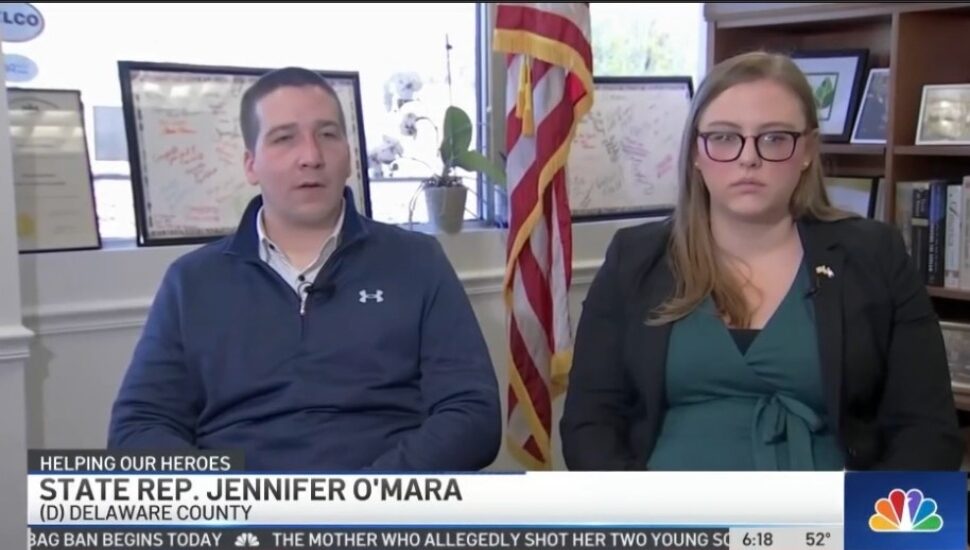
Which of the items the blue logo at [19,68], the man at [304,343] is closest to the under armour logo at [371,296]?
the man at [304,343]

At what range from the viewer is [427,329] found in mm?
1757

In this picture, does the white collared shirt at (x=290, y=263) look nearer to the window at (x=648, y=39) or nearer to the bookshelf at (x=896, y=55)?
the bookshelf at (x=896, y=55)

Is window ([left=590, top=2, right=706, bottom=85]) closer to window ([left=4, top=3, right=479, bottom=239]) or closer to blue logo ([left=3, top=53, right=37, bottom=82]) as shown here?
window ([left=4, top=3, right=479, bottom=239])

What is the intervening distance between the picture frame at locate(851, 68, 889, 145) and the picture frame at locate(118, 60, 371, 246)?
62.2 inches

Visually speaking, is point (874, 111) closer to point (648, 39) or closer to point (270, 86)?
point (648, 39)

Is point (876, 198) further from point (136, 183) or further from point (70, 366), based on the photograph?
point (70, 366)

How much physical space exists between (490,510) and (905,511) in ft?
1.11

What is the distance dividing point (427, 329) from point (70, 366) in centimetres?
100

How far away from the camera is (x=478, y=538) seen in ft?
2.69

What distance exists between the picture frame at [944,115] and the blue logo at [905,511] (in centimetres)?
188

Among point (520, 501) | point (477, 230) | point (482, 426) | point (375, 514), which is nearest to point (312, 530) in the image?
point (375, 514)

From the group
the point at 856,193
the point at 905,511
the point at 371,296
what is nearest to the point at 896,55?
the point at 856,193

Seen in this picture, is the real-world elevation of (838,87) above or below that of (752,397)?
above

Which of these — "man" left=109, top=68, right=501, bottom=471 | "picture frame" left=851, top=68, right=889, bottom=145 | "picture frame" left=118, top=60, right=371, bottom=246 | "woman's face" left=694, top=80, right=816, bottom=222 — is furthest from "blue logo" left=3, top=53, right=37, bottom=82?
"picture frame" left=851, top=68, right=889, bottom=145
